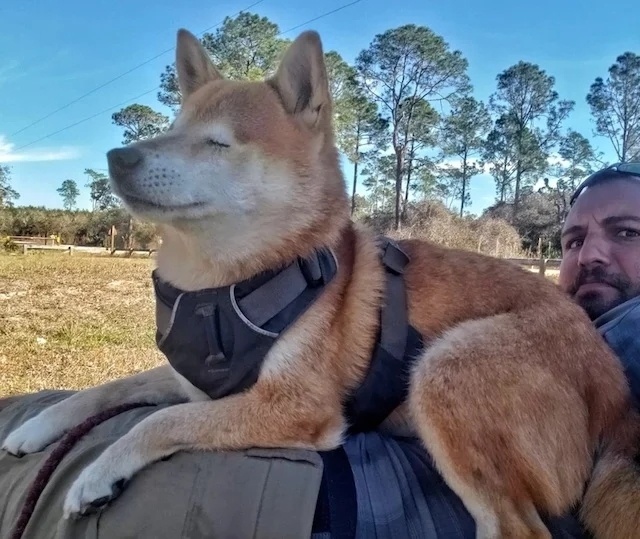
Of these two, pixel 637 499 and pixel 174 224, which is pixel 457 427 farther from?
pixel 174 224

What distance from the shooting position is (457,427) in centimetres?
219

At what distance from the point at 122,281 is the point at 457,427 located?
1345cm

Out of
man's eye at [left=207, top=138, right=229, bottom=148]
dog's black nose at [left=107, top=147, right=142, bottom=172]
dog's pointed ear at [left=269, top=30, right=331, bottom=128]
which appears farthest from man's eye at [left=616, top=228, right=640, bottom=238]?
dog's black nose at [left=107, top=147, right=142, bottom=172]

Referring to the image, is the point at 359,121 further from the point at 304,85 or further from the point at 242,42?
the point at 304,85

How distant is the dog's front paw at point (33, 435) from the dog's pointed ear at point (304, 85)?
1.70 meters

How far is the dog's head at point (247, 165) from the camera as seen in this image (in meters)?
2.45

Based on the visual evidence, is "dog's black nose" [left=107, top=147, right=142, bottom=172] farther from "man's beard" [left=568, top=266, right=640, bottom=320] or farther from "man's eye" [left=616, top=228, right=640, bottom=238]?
"man's eye" [left=616, top=228, right=640, bottom=238]

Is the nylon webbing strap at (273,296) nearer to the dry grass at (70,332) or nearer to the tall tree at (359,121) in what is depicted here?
the dry grass at (70,332)

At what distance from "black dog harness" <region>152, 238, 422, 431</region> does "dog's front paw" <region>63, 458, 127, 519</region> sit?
450mm

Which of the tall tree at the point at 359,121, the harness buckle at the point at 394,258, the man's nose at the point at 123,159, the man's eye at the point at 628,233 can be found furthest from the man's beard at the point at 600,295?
the tall tree at the point at 359,121

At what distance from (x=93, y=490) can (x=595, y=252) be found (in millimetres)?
2904

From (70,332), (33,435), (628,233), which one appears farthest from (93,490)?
(70,332)

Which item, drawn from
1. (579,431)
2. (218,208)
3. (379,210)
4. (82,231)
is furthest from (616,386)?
(82,231)

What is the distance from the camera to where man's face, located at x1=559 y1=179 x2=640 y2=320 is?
3.49m
